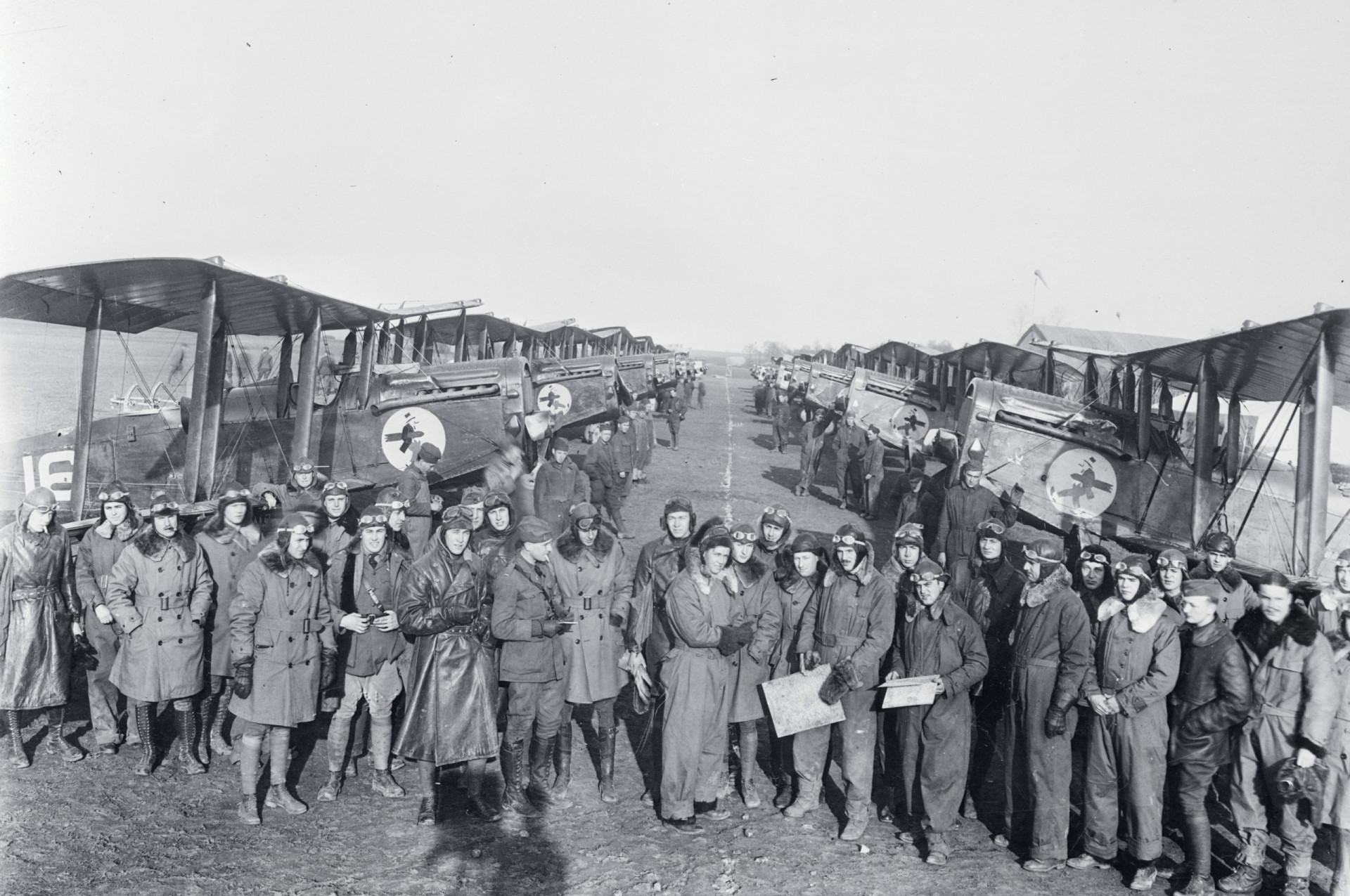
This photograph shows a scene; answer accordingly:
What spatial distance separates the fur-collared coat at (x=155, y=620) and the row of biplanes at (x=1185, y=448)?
6602mm

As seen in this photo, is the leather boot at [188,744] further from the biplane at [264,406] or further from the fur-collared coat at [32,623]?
the biplane at [264,406]

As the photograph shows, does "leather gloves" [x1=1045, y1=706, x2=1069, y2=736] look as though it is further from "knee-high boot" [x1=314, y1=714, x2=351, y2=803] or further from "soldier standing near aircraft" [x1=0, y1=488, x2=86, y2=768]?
"soldier standing near aircraft" [x1=0, y1=488, x2=86, y2=768]

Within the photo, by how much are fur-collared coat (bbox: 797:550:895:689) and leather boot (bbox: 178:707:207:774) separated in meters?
3.65

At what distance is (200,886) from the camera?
149 inches

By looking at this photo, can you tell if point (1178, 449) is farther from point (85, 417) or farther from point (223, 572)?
point (85, 417)

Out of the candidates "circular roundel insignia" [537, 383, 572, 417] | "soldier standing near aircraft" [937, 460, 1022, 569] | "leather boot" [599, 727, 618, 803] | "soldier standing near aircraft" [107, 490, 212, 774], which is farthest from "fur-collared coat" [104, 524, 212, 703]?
"circular roundel insignia" [537, 383, 572, 417]

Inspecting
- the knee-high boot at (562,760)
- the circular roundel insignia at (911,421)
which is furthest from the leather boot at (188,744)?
the circular roundel insignia at (911,421)

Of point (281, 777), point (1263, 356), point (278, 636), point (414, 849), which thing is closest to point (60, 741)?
point (281, 777)

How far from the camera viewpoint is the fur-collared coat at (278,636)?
172 inches

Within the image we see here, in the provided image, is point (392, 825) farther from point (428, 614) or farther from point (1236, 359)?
point (1236, 359)

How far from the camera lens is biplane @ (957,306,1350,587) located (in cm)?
703

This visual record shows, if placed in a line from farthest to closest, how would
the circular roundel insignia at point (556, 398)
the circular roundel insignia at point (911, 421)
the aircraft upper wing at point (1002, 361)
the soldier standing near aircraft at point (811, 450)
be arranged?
the circular roundel insignia at point (911, 421), the aircraft upper wing at point (1002, 361), the circular roundel insignia at point (556, 398), the soldier standing near aircraft at point (811, 450)

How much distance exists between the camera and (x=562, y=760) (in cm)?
494

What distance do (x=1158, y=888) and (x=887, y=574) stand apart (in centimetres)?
212
